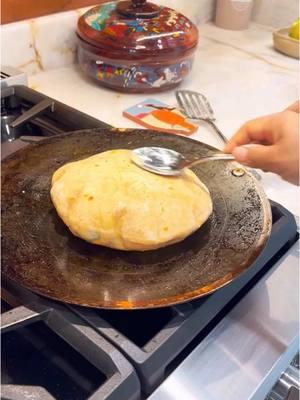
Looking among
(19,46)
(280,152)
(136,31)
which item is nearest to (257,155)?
(280,152)

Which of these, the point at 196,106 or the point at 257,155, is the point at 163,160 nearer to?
the point at 257,155

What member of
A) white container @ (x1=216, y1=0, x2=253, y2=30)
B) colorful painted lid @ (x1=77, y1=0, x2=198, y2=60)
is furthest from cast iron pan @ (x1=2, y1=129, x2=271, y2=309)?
white container @ (x1=216, y1=0, x2=253, y2=30)

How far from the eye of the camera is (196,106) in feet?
2.79

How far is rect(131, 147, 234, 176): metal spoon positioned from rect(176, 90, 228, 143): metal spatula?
0.85 feet

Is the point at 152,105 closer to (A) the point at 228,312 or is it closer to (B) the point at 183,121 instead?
(B) the point at 183,121

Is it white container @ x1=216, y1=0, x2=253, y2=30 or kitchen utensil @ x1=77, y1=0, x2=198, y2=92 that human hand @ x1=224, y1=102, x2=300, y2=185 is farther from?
white container @ x1=216, y1=0, x2=253, y2=30

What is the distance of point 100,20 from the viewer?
88 cm

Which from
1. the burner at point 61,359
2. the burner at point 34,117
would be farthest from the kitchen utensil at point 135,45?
the burner at point 61,359

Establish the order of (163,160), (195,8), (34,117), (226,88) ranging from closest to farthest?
(163,160) < (34,117) < (226,88) < (195,8)

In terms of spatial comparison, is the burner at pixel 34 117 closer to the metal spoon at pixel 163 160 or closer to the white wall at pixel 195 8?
the metal spoon at pixel 163 160

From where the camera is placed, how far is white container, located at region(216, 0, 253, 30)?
4.10ft

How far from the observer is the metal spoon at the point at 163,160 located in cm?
52

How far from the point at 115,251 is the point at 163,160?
4.8 inches

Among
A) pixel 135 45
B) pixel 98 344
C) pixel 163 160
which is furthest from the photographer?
pixel 135 45
